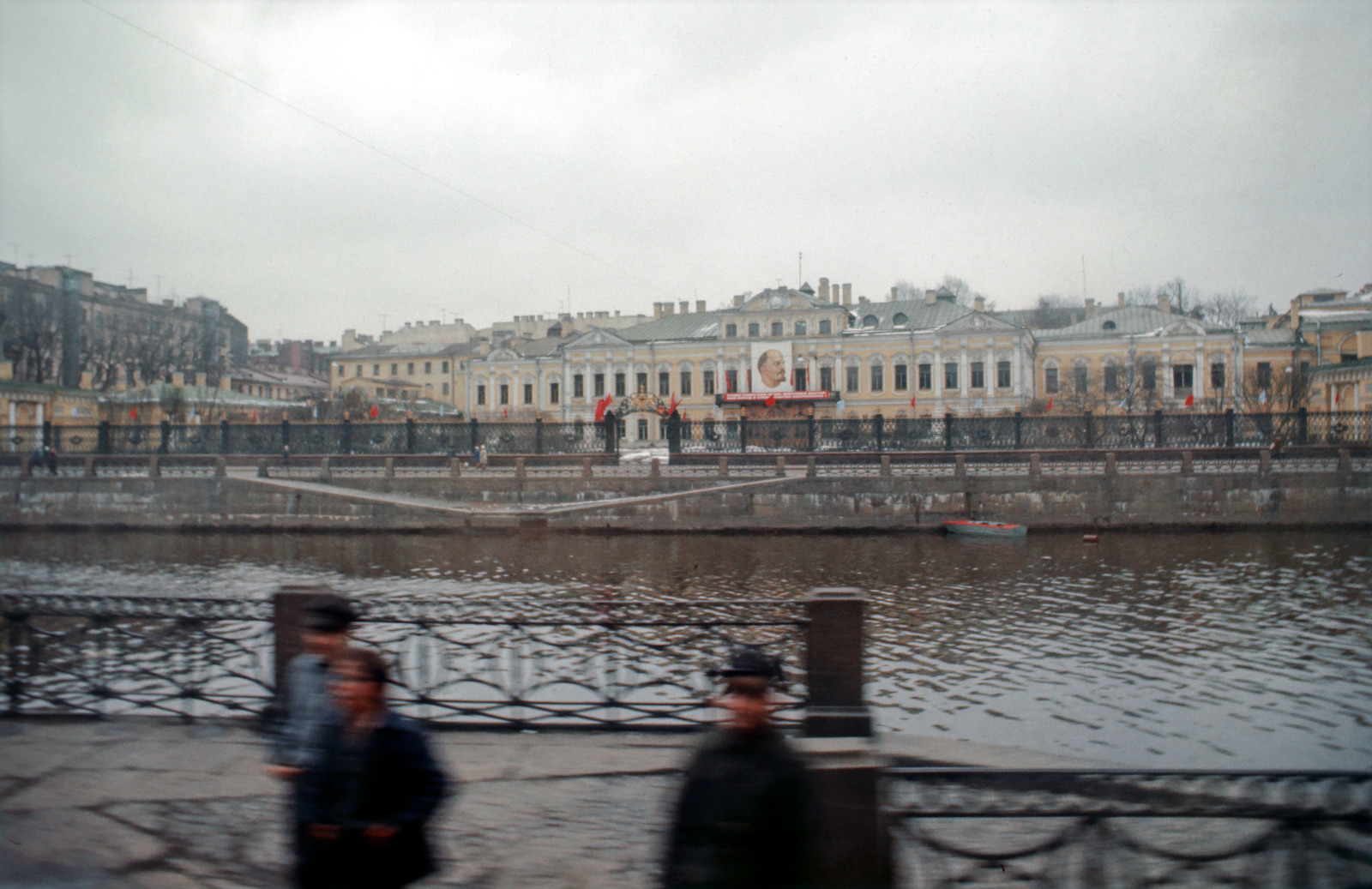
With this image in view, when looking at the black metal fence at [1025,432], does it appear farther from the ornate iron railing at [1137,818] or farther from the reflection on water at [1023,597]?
the ornate iron railing at [1137,818]

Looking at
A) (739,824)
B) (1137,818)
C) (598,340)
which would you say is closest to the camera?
(739,824)

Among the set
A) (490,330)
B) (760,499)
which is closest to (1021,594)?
(760,499)

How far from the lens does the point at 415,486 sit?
2691 cm

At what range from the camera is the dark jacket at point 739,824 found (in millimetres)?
2672

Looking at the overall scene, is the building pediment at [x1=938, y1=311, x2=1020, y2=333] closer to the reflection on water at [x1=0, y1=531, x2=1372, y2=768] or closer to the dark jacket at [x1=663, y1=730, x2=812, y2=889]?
the reflection on water at [x1=0, y1=531, x2=1372, y2=768]

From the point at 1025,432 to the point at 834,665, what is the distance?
1047 inches

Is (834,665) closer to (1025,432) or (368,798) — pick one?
(368,798)

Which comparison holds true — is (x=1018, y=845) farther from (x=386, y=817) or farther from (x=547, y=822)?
(x=386, y=817)

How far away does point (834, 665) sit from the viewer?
4.34m

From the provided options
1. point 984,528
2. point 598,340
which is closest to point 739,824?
point 984,528

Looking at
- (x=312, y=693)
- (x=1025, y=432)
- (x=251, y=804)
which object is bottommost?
(x=251, y=804)

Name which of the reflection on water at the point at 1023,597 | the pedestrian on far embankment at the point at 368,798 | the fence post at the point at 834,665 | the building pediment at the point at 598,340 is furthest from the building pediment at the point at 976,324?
the pedestrian on far embankment at the point at 368,798

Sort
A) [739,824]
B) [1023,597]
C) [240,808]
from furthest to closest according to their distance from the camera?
[1023,597] < [240,808] < [739,824]

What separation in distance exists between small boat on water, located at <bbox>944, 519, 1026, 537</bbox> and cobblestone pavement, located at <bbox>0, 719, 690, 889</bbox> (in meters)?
18.8
